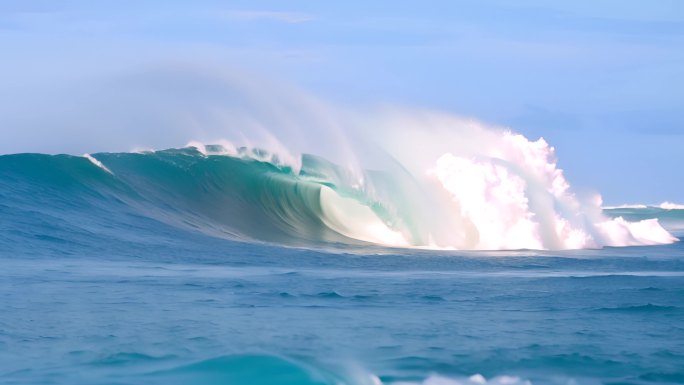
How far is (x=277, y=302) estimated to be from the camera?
8.66 meters

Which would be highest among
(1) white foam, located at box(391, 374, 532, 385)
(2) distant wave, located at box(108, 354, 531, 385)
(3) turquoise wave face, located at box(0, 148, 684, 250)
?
(3) turquoise wave face, located at box(0, 148, 684, 250)

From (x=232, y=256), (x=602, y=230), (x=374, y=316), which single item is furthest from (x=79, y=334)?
(x=602, y=230)

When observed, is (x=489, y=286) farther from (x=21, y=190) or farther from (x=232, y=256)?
(x=21, y=190)

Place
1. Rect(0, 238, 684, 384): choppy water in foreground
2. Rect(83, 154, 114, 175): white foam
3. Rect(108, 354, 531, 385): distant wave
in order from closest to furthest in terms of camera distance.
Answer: Rect(108, 354, 531, 385): distant wave → Rect(0, 238, 684, 384): choppy water in foreground → Rect(83, 154, 114, 175): white foam

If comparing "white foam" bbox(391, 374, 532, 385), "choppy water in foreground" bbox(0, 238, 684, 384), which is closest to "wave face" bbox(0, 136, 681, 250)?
"choppy water in foreground" bbox(0, 238, 684, 384)

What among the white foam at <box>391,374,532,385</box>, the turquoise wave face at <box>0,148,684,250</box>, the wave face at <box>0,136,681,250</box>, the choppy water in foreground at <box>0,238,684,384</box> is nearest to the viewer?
the white foam at <box>391,374,532,385</box>

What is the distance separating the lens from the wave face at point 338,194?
16844 mm

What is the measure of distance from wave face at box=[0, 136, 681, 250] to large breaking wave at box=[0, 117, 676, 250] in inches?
1.0

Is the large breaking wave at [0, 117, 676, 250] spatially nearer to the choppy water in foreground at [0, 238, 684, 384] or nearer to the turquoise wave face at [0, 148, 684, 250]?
the turquoise wave face at [0, 148, 684, 250]

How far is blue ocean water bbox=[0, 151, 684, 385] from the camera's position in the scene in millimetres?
5969

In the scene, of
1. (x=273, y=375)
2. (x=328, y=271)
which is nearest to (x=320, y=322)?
(x=273, y=375)

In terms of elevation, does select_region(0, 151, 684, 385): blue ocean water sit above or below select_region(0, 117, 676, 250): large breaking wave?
below

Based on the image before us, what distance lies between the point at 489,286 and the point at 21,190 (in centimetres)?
829

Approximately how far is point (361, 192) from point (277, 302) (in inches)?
414
